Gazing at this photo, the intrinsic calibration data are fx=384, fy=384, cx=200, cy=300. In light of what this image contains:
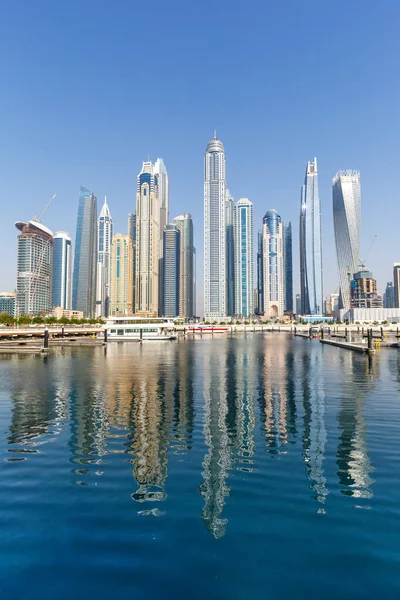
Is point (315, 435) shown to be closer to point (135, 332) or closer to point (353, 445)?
point (353, 445)

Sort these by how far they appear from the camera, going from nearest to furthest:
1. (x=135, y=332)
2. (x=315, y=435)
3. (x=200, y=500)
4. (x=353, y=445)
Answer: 1. (x=200, y=500)
2. (x=353, y=445)
3. (x=315, y=435)
4. (x=135, y=332)

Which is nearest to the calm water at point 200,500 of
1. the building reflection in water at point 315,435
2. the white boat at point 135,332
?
the building reflection in water at point 315,435

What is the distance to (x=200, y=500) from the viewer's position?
15.2 metres

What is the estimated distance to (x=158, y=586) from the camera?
33.8ft

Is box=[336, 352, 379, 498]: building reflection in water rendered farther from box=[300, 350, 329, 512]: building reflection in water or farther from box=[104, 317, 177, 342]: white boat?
box=[104, 317, 177, 342]: white boat

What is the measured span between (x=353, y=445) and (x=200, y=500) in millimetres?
11176

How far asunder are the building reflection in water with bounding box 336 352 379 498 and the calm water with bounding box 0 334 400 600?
12 cm

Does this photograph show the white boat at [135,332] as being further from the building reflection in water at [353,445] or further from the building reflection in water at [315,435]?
the building reflection in water at [353,445]

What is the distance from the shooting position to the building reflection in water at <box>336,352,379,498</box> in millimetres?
16469

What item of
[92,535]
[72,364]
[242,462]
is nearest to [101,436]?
[242,462]

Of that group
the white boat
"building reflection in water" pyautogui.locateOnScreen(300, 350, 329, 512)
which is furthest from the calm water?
the white boat

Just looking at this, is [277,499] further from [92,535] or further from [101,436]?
[101,436]

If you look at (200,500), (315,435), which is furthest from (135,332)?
(200,500)

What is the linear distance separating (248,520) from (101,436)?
1343 cm
